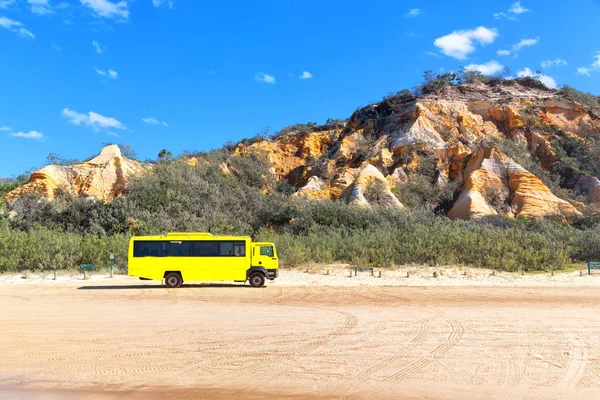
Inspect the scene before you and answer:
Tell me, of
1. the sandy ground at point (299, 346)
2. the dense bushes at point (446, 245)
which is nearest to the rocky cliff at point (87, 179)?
the dense bushes at point (446, 245)

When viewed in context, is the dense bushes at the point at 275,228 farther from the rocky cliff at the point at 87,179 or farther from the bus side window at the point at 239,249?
the bus side window at the point at 239,249

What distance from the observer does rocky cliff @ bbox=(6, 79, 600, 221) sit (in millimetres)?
37500

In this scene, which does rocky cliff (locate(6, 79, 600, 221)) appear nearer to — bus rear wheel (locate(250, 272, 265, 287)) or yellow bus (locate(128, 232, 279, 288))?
bus rear wheel (locate(250, 272, 265, 287))

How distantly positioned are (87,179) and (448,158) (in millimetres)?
31750

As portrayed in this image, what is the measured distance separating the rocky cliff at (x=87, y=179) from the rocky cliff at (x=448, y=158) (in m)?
0.08

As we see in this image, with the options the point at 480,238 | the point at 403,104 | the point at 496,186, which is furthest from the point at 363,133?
the point at 480,238

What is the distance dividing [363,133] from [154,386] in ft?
157

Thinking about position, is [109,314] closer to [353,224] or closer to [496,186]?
[353,224]

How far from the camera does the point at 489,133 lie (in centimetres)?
4850

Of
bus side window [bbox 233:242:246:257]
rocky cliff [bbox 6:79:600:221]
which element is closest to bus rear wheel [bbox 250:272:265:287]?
bus side window [bbox 233:242:246:257]

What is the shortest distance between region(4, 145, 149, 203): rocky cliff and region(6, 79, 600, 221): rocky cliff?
0.28 ft

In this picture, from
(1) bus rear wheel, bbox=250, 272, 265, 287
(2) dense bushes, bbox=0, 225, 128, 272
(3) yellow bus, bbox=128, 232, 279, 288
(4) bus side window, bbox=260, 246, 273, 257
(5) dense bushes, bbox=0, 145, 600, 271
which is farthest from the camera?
(5) dense bushes, bbox=0, 145, 600, 271

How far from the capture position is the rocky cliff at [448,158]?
37500 millimetres

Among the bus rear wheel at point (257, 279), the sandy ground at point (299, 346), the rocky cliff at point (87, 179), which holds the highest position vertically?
the rocky cliff at point (87, 179)
